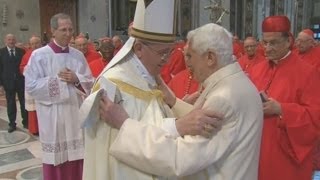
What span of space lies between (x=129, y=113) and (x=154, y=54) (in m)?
0.29

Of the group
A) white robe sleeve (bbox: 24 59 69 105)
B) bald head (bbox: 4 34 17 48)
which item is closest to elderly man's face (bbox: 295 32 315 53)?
white robe sleeve (bbox: 24 59 69 105)

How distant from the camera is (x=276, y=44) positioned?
2.95 metres

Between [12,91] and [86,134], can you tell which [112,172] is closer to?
[86,134]

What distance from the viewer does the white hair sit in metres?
1.66

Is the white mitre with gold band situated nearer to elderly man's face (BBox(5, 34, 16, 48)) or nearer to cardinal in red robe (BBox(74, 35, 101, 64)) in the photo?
cardinal in red robe (BBox(74, 35, 101, 64))

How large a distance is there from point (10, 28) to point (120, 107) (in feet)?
40.5

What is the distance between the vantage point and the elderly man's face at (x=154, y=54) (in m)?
1.87

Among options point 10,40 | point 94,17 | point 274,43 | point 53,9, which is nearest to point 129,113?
point 274,43

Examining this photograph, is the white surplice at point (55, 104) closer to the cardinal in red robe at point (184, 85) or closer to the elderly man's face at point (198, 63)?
the cardinal in red robe at point (184, 85)

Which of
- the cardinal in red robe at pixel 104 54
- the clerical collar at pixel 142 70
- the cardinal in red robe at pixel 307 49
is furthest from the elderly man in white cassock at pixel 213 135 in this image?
the cardinal in red robe at pixel 307 49

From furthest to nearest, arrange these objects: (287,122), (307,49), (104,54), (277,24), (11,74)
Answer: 1. (11,74)
2. (307,49)
3. (104,54)
4. (277,24)
5. (287,122)

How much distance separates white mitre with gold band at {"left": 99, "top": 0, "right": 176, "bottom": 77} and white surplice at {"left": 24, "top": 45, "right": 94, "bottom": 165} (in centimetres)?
202

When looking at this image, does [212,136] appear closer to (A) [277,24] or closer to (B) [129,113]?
(B) [129,113]

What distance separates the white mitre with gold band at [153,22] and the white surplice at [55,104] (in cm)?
202
